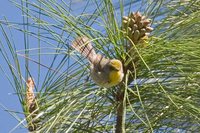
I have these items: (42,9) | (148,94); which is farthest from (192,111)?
(42,9)

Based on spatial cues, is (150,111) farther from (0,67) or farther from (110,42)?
(0,67)

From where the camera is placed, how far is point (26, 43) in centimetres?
92

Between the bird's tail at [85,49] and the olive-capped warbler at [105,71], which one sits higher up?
the bird's tail at [85,49]

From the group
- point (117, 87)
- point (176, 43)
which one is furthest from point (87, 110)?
point (176, 43)

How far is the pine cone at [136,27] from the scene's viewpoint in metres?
0.86

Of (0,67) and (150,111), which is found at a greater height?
(0,67)

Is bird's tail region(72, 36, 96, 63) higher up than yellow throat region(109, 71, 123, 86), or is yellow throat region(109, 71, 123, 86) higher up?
bird's tail region(72, 36, 96, 63)

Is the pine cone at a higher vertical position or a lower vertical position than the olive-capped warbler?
higher

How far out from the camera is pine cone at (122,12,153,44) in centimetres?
86

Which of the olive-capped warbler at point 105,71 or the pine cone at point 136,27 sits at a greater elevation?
the pine cone at point 136,27

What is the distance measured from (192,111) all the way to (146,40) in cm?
12

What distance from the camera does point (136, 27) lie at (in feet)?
2.81

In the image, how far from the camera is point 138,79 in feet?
2.90

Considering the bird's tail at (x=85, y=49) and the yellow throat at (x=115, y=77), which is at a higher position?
the bird's tail at (x=85, y=49)
